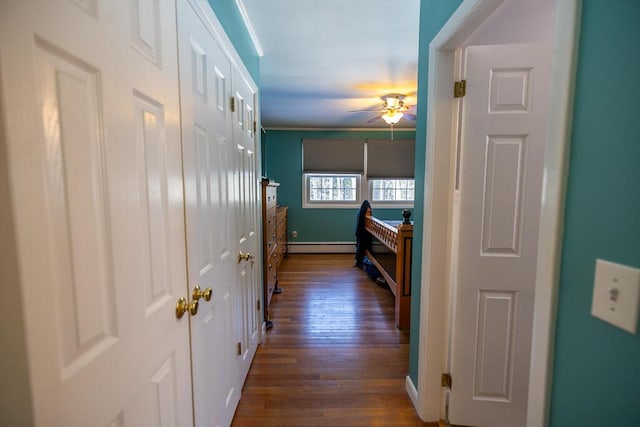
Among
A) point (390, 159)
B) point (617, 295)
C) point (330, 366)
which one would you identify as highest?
point (390, 159)

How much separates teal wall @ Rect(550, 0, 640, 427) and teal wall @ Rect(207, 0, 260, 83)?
4.75 ft

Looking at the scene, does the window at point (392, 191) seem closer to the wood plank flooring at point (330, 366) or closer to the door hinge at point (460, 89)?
the wood plank flooring at point (330, 366)

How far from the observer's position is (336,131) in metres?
5.80

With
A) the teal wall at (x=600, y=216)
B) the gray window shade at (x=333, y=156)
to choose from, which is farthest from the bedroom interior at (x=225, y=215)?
the gray window shade at (x=333, y=156)

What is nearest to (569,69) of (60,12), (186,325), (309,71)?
(60,12)

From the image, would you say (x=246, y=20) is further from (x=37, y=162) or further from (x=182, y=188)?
(x=37, y=162)

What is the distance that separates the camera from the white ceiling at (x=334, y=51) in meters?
1.95

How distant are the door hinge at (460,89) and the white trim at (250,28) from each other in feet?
4.76

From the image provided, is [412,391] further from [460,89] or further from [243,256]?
[460,89]

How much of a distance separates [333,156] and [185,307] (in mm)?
5096

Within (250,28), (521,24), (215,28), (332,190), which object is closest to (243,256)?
(215,28)

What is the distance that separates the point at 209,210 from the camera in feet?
4.14

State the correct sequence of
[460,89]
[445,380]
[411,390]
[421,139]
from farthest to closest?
1. [411,390]
2. [421,139]
3. [445,380]
4. [460,89]

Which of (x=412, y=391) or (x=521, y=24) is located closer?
(x=521, y=24)
